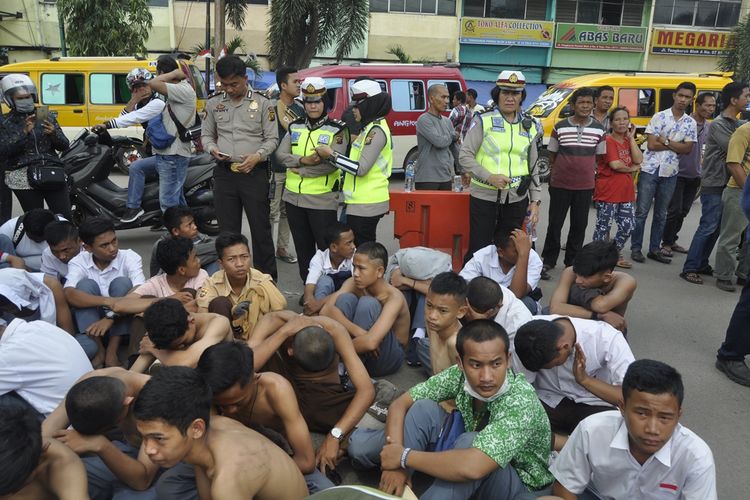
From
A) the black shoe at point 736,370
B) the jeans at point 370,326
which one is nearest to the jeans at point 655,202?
the black shoe at point 736,370

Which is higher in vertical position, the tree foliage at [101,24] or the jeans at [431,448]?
the tree foliage at [101,24]

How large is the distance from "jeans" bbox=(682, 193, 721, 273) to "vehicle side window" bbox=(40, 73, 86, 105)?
9430 millimetres

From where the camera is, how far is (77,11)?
13.5m

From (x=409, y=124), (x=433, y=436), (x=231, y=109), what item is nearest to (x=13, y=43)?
(x=409, y=124)

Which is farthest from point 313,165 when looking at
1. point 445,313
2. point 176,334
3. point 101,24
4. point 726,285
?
point 101,24

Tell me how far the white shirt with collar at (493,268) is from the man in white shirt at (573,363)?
1160mm

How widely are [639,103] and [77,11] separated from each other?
11.8 meters

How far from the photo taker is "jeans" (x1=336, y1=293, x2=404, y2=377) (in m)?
3.64

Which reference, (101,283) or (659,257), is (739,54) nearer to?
(659,257)

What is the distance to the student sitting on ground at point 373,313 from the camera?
3.55m

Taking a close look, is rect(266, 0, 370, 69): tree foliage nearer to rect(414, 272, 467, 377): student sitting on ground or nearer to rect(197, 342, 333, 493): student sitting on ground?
rect(414, 272, 467, 377): student sitting on ground

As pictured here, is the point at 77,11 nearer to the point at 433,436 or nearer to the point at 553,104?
the point at 553,104

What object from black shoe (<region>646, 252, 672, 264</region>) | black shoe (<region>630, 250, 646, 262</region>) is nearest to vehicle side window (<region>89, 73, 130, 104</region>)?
black shoe (<region>630, 250, 646, 262</region>)

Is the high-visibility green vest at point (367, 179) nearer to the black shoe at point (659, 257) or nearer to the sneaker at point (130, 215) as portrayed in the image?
the sneaker at point (130, 215)
